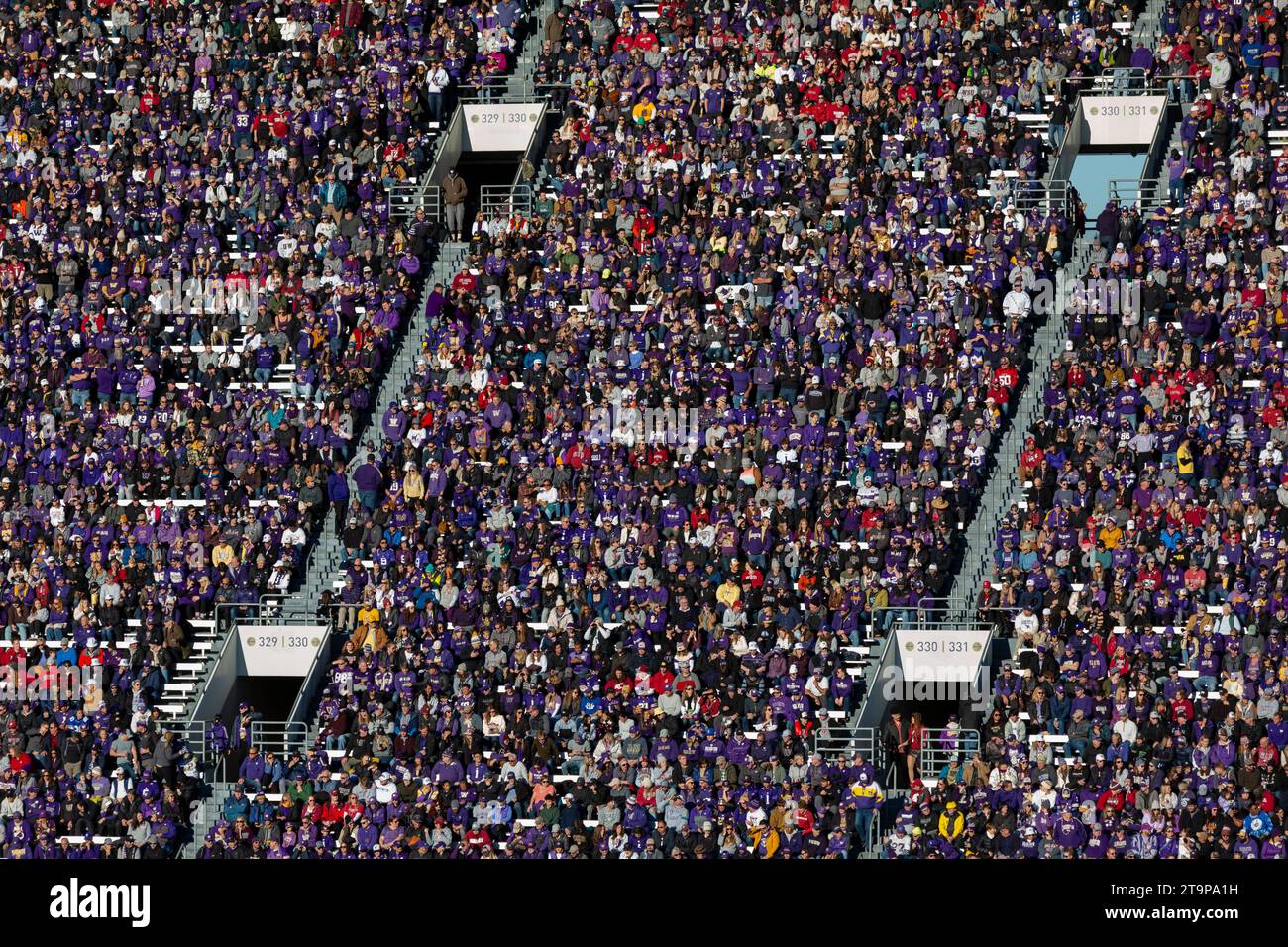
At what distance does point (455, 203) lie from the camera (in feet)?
164

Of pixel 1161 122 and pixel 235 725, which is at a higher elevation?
pixel 1161 122

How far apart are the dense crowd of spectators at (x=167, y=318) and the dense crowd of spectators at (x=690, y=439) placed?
1.20 meters

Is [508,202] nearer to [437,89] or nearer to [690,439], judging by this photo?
[437,89]

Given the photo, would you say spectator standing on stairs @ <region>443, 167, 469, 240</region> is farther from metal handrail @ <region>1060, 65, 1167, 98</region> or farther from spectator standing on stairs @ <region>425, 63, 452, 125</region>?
metal handrail @ <region>1060, 65, 1167, 98</region>

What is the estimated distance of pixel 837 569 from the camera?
144 ft

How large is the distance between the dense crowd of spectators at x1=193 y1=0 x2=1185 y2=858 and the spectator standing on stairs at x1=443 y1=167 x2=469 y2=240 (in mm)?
448

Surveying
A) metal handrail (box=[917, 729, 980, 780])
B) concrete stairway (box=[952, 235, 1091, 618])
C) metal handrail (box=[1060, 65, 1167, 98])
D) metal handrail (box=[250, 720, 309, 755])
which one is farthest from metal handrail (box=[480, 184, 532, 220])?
metal handrail (box=[917, 729, 980, 780])

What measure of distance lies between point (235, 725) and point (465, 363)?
6817 millimetres

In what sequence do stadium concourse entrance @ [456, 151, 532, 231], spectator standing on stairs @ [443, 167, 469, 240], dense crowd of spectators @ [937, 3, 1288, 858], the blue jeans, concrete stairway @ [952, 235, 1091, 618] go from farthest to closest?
stadium concourse entrance @ [456, 151, 532, 231], spectator standing on stairs @ [443, 167, 469, 240], concrete stairway @ [952, 235, 1091, 618], the blue jeans, dense crowd of spectators @ [937, 3, 1288, 858]

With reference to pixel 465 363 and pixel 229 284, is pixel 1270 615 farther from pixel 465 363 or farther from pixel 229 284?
pixel 229 284

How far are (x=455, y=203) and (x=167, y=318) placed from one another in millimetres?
4646

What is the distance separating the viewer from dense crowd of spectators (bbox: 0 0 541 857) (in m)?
44.3

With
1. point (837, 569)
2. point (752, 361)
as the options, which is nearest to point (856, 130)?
point (752, 361)
